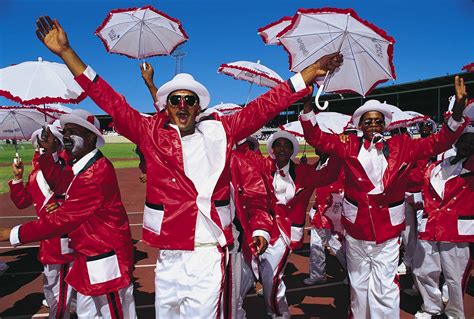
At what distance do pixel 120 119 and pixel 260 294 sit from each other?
393 centimetres

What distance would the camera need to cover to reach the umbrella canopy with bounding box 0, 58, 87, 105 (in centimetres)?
431

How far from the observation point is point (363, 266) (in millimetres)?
4215

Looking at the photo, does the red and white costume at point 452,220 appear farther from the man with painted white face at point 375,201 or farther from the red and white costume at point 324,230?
the red and white costume at point 324,230

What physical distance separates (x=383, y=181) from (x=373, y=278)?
99 centimetres

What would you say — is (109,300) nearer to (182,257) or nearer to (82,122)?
(182,257)

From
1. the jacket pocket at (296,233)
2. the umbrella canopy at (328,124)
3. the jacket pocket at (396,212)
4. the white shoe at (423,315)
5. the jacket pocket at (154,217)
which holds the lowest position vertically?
the white shoe at (423,315)

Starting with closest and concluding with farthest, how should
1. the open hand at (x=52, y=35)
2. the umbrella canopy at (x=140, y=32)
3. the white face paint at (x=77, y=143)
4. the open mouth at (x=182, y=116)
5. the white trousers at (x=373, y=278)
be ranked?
the open hand at (x=52, y=35), the open mouth at (x=182, y=116), the white face paint at (x=77, y=143), the white trousers at (x=373, y=278), the umbrella canopy at (x=140, y=32)

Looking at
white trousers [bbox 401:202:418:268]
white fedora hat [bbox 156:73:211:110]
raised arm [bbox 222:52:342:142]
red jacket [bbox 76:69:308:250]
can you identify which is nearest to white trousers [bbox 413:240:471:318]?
white trousers [bbox 401:202:418:268]

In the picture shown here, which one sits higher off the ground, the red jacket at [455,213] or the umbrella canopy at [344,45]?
the umbrella canopy at [344,45]

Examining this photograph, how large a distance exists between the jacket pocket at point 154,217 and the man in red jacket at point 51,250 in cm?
173

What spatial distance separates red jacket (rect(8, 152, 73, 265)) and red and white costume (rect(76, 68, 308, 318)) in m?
1.87

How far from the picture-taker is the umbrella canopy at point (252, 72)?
644 centimetres

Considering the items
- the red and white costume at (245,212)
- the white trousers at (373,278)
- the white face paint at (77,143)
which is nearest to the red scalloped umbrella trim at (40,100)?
the white face paint at (77,143)

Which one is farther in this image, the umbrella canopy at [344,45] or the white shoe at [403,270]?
the white shoe at [403,270]
